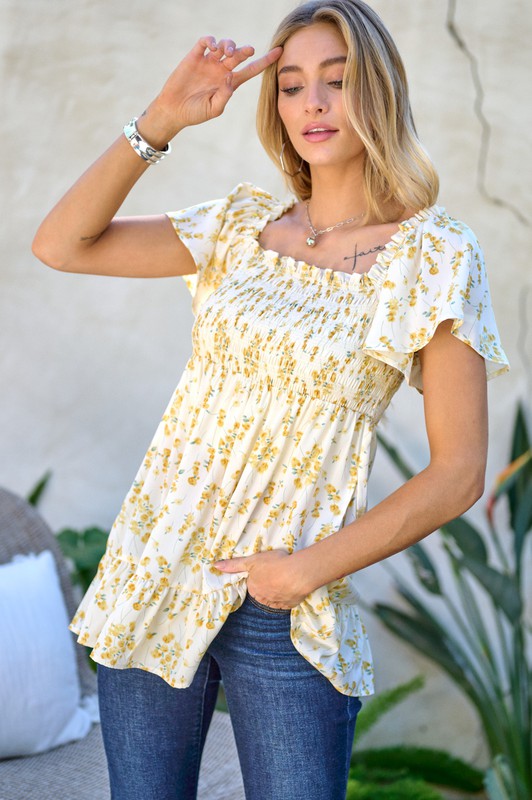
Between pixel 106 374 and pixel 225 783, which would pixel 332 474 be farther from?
pixel 106 374

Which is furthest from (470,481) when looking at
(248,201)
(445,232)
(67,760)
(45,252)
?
(67,760)

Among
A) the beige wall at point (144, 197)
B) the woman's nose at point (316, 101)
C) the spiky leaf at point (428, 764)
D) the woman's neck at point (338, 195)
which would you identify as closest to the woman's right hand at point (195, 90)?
the woman's nose at point (316, 101)

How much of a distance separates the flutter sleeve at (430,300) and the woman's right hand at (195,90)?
1.46 ft

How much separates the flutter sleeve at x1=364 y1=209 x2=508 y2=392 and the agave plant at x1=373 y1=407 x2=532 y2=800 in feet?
4.15

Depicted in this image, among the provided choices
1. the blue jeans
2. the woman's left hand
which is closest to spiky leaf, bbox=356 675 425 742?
the blue jeans

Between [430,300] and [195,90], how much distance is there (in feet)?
1.92

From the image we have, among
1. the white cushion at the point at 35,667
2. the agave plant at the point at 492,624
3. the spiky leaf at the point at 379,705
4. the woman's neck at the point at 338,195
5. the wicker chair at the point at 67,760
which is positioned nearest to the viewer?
the woman's neck at the point at 338,195

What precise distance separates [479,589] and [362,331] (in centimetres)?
218

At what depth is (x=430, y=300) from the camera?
1.57 m

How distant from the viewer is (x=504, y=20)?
343 cm

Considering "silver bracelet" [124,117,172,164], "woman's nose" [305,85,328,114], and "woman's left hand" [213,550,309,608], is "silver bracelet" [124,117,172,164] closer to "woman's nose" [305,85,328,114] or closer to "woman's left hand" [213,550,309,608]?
"woman's nose" [305,85,328,114]

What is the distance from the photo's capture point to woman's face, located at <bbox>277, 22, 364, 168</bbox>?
1.69m

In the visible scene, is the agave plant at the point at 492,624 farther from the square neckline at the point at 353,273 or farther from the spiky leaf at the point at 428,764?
the square neckline at the point at 353,273

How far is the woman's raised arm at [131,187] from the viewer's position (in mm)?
1718
